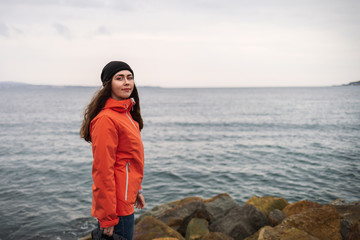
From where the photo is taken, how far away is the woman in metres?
2.37

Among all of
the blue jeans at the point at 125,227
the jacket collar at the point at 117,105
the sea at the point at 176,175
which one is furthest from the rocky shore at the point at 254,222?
the jacket collar at the point at 117,105

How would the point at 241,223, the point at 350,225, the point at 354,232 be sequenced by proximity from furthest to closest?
the point at 241,223 → the point at 350,225 → the point at 354,232

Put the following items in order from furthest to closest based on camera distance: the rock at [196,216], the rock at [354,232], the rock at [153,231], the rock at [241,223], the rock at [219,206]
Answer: the rock at [219,206]
the rock at [196,216]
the rock at [241,223]
the rock at [153,231]
the rock at [354,232]

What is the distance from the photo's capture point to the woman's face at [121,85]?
269 cm

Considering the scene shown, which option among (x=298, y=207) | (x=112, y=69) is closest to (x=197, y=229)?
(x=298, y=207)

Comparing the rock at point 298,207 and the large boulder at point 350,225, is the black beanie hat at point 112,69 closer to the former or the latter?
the large boulder at point 350,225

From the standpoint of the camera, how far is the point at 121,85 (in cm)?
269

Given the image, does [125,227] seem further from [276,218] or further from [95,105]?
[276,218]

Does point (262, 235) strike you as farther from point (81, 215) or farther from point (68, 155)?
point (68, 155)

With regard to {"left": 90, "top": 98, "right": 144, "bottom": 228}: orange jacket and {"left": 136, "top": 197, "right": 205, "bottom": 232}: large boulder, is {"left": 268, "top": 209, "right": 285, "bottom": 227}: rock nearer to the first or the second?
{"left": 136, "top": 197, "right": 205, "bottom": 232}: large boulder

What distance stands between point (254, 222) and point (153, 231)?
2306mm

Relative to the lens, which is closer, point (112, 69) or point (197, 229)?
point (112, 69)

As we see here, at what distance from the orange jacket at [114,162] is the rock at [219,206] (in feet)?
15.8

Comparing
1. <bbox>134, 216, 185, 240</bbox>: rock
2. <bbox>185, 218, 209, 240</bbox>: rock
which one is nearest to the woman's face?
<bbox>134, 216, 185, 240</bbox>: rock
